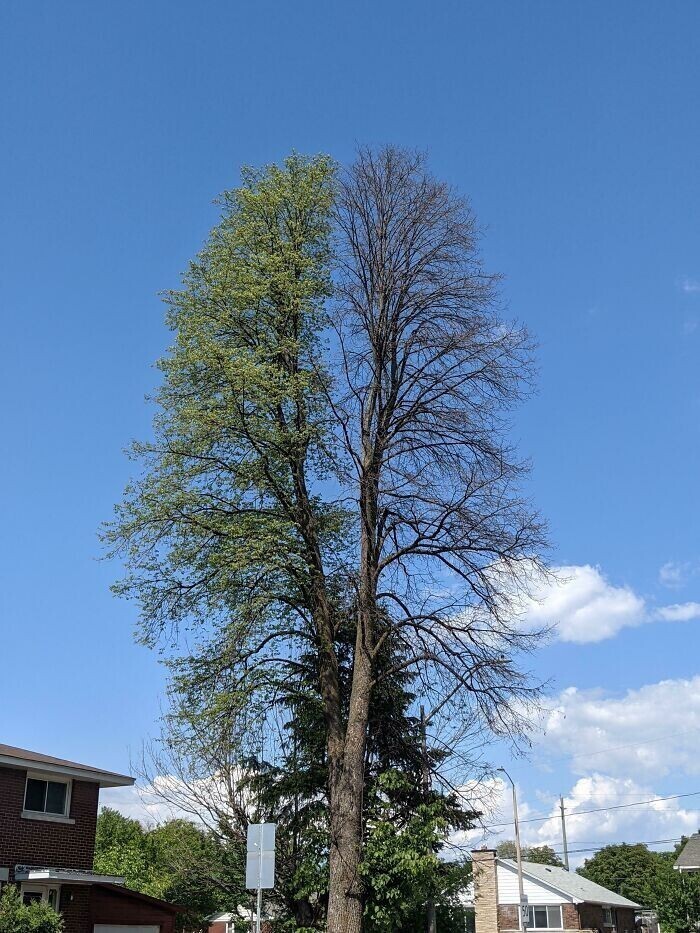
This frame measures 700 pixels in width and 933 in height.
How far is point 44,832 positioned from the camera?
933 inches

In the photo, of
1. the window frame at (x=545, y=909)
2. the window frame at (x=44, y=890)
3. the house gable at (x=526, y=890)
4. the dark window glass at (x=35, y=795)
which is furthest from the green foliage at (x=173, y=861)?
the window frame at (x=545, y=909)

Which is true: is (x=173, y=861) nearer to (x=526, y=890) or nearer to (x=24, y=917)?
(x=24, y=917)

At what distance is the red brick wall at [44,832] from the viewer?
74.5 feet

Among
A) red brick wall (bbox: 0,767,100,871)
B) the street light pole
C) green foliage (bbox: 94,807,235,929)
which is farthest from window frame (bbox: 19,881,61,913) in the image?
the street light pole

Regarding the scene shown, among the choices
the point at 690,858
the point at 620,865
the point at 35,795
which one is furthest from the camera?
the point at 620,865

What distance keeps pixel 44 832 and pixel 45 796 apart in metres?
0.87

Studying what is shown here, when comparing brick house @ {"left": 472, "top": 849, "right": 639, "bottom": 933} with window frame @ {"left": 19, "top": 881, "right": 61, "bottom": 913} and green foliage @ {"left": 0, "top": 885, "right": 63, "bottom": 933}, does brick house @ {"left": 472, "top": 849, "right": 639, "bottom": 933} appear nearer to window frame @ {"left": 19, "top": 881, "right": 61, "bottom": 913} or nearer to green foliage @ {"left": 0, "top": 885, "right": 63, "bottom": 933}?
window frame @ {"left": 19, "top": 881, "right": 61, "bottom": 913}

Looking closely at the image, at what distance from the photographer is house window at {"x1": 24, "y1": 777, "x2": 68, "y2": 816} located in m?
23.7

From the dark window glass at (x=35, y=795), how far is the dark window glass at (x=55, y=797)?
6.7 inches

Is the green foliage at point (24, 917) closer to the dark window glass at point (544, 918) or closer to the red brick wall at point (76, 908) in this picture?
the red brick wall at point (76, 908)

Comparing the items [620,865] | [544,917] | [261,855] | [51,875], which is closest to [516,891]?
[544,917]

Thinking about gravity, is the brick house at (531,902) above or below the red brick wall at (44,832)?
below

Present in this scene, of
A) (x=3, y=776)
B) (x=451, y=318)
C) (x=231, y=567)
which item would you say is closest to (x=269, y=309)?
(x=451, y=318)

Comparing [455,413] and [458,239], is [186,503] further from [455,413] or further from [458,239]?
[458,239]
